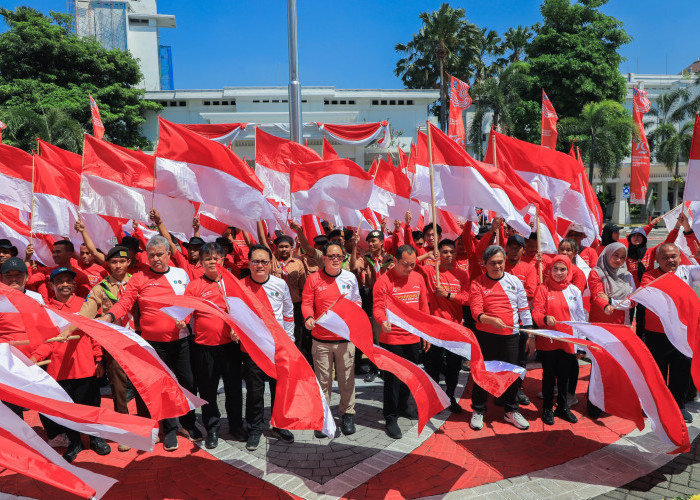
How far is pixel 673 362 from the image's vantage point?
5297mm

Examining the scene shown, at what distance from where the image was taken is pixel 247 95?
1551 inches

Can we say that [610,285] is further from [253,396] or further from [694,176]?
[253,396]

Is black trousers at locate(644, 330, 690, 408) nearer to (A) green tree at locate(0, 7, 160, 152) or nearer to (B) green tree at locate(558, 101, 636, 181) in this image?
(B) green tree at locate(558, 101, 636, 181)

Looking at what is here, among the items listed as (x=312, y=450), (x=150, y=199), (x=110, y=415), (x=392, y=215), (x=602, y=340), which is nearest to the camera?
(x=110, y=415)

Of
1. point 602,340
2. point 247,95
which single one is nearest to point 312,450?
point 602,340

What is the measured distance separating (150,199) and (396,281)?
357 cm

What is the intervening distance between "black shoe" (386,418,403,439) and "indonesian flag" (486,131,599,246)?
3.73m

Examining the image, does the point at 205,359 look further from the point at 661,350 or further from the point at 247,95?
the point at 247,95

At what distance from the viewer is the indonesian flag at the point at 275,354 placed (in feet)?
13.1

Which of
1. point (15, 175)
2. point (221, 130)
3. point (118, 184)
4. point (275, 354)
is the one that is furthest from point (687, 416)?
point (15, 175)

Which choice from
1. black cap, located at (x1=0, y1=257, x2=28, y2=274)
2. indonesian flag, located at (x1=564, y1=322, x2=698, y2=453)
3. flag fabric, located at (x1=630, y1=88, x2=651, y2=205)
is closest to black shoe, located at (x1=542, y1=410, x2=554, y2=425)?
indonesian flag, located at (x1=564, y1=322, x2=698, y2=453)

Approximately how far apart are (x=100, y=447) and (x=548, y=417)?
456 centimetres

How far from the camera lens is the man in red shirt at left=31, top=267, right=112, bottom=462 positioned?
4.62m

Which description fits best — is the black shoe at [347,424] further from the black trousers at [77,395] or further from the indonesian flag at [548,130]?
the indonesian flag at [548,130]
